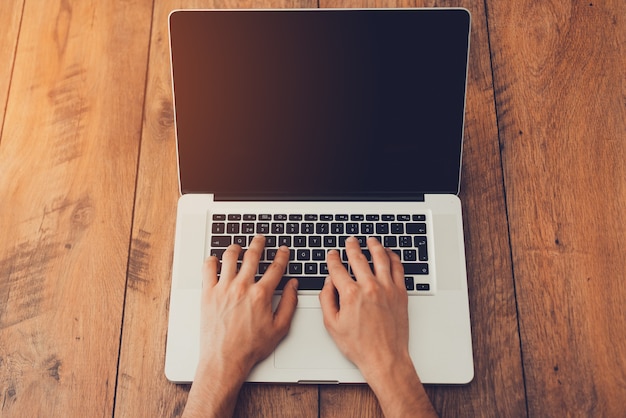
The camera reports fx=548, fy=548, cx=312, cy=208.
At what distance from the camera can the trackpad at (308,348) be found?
2.66 ft

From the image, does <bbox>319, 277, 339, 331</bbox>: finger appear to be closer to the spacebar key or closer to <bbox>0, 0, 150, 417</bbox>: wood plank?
the spacebar key

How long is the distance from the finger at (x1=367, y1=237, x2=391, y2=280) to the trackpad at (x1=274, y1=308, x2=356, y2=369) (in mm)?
113

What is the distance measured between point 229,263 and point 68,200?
0.32 m

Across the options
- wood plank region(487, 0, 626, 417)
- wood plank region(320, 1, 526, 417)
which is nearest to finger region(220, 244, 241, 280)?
wood plank region(320, 1, 526, 417)

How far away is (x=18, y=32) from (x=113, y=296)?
1.76ft

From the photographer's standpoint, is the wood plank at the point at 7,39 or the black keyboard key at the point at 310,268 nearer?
the black keyboard key at the point at 310,268

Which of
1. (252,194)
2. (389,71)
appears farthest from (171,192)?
(389,71)

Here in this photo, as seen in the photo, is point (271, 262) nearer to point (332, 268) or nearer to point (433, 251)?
point (332, 268)

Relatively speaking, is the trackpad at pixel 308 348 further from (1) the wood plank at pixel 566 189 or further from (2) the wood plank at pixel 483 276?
(1) the wood plank at pixel 566 189

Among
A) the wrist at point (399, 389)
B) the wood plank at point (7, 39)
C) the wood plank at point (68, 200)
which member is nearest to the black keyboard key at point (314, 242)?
the wrist at point (399, 389)

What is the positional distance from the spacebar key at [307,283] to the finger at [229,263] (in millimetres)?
75

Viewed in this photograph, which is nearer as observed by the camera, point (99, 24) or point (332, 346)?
point (332, 346)

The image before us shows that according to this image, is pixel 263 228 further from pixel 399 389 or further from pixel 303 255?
pixel 399 389

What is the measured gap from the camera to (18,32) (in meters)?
1.02
